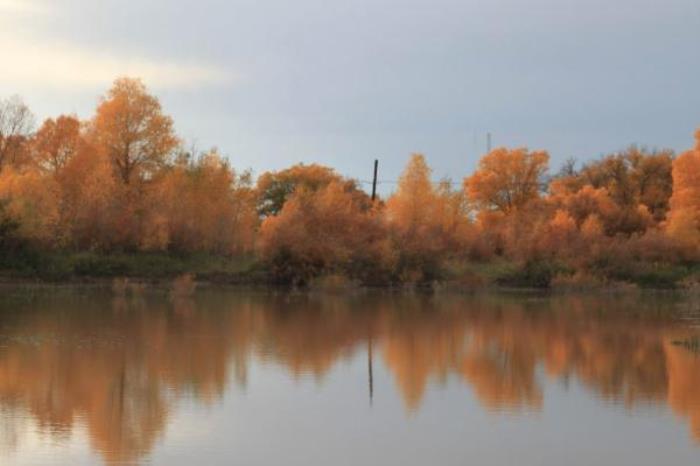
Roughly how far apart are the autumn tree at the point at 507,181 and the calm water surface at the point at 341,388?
3283 cm

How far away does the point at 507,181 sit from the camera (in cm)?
6228

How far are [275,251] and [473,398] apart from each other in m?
27.0

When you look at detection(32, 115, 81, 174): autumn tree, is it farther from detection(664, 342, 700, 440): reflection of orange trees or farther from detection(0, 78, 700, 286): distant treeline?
detection(664, 342, 700, 440): reflection of orange trees

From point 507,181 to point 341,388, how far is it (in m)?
47.2

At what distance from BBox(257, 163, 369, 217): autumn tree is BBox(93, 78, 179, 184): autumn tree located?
24943mm

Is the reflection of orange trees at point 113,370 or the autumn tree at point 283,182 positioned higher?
the autumn tree at point 283,182

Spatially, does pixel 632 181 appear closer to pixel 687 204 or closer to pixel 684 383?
pixel 687 204

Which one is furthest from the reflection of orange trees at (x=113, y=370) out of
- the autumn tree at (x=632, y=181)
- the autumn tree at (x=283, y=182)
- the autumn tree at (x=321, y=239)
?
the autumn tree at (x=283, y=182)

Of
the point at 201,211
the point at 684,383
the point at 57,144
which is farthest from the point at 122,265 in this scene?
the point at 684,383

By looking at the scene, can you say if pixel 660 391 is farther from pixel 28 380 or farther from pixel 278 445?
pixel 28 380

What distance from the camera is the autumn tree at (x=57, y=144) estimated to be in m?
45.4

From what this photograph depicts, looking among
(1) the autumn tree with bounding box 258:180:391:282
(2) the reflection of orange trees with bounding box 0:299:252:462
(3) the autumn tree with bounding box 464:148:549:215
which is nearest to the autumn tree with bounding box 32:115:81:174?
(1) the autumn tree with bounding box 258:180:391:282

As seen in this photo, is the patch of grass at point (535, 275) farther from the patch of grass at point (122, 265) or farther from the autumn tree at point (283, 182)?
the autumn tree at point (283, 182)

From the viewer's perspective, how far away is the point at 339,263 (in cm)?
4294
